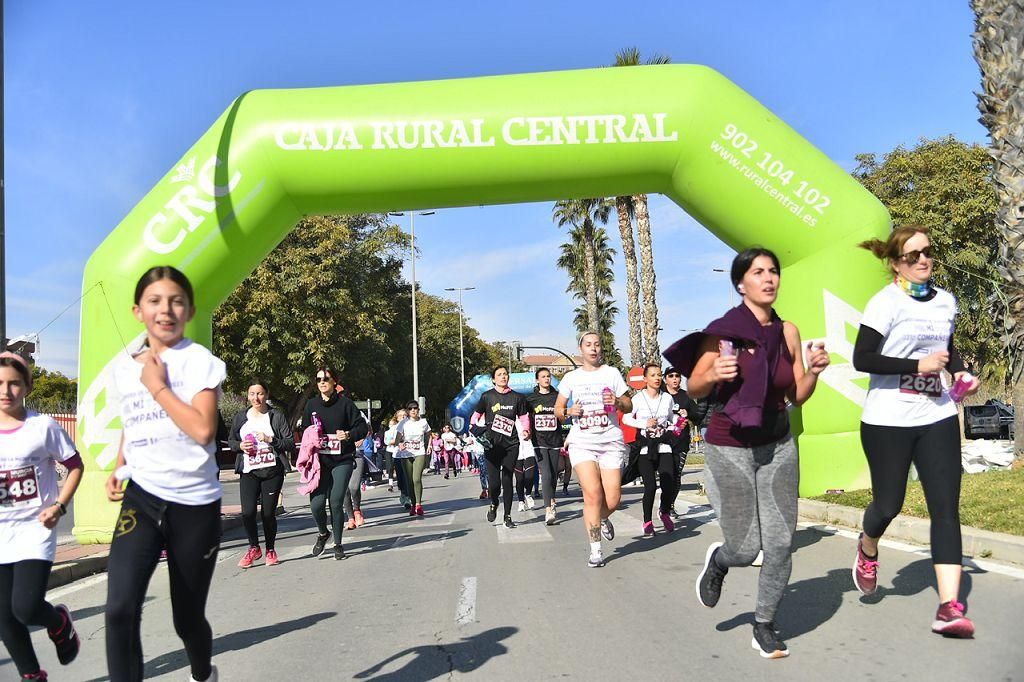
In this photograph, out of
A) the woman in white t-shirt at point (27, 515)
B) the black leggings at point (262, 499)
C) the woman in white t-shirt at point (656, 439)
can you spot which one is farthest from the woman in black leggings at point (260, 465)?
the woman in white t-shirt at point (27, 515)

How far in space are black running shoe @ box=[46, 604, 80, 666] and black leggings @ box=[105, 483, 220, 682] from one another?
1.30 m

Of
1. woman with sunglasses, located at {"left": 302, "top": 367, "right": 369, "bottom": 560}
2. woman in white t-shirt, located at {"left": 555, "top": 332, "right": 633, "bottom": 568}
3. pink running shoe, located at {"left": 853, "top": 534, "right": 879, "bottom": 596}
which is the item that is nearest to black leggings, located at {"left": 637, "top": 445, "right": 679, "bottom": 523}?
woman in white t-shirt, located at {"left": 555, "top": 332, "right": 633, "bottom": 568}

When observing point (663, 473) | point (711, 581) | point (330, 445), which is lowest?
point (711, 581)

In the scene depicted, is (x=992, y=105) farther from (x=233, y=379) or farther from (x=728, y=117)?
(x=233, y=379)

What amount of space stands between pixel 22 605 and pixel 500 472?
7.84m

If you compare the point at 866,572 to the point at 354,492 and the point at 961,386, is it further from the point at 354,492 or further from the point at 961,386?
the point at 354,492

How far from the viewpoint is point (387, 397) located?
5225 centimetres

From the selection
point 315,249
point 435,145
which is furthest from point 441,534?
point 315,249

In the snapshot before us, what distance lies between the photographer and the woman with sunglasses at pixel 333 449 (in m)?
9.52

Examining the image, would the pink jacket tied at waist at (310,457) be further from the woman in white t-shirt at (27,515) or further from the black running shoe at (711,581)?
the black running shoe at (711,581)

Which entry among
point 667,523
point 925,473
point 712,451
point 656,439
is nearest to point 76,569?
point 667,523

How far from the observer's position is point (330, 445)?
377 inches

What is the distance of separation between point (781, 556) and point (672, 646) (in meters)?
0.86

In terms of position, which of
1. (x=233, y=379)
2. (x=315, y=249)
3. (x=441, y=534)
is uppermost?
(x=315, y=249)
